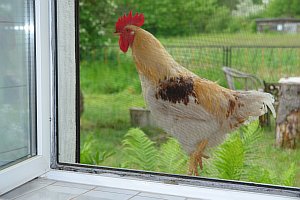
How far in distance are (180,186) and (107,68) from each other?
5.84 ft

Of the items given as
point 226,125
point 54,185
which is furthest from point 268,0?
point 54,185

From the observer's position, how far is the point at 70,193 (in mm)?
1015

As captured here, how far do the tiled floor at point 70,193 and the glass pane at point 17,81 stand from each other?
3.5 inches

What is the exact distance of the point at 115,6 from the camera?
2535 mm

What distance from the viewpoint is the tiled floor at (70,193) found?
0.98m

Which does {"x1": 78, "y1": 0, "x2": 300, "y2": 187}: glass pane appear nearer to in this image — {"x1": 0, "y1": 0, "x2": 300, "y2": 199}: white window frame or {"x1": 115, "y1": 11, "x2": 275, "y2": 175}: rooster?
{"x1": 115, "y1": 11, "x2": 275, "y2": 175}: rooster

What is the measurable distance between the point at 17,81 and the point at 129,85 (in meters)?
1.19

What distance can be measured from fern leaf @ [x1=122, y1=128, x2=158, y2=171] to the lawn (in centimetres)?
5

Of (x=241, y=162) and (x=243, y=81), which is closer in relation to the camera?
(x=241, y=162)

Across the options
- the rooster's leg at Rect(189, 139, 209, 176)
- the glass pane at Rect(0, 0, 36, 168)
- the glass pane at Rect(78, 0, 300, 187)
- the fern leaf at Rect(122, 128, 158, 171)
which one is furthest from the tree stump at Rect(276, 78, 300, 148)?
the glass pane at Rect(0, 0, 36, 168)

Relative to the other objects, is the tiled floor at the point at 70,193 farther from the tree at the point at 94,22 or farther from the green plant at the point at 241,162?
the tree at the point at 94,22

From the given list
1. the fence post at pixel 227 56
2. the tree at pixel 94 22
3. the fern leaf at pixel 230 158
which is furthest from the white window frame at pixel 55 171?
the tree at pixel 94 22

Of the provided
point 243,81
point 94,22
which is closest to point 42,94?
point 243,81

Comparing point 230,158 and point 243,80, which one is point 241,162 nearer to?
point 230,158
